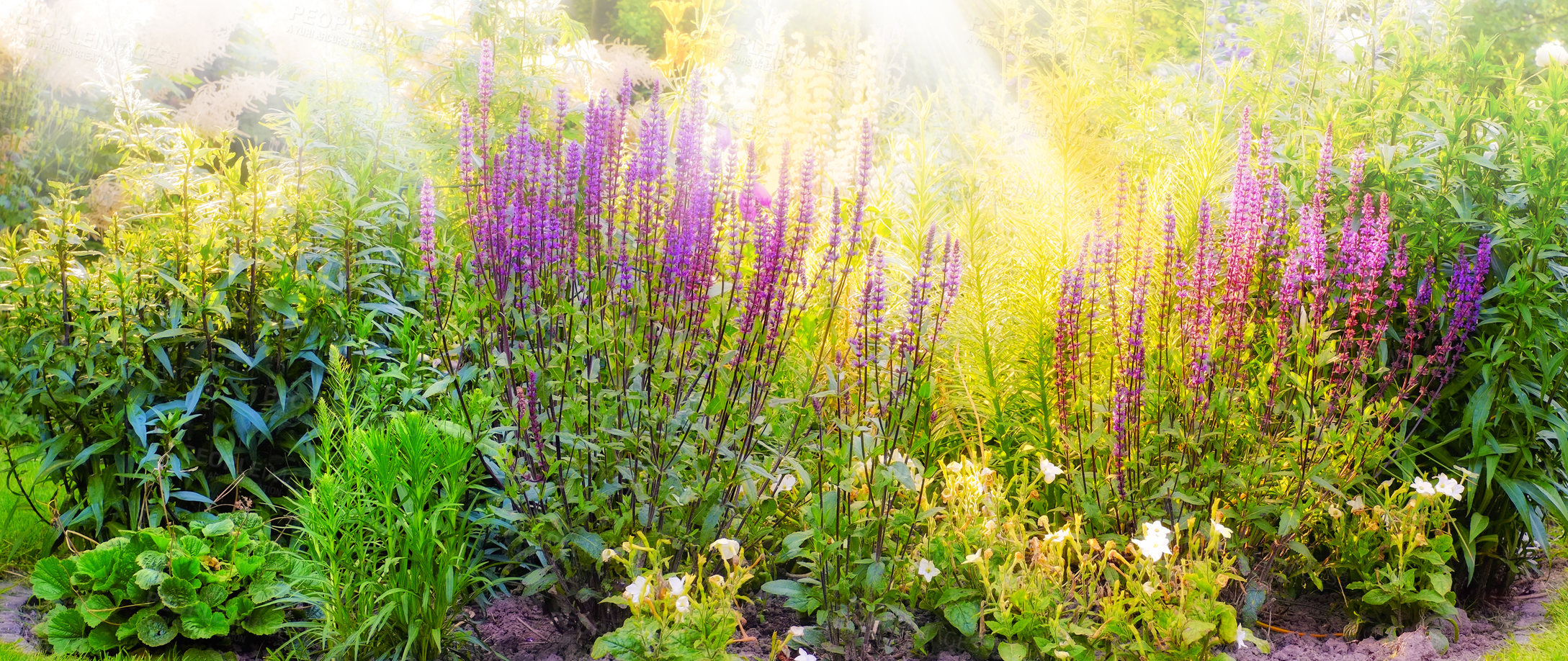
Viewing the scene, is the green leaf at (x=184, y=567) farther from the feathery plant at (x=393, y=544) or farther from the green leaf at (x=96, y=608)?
the feathery plant at (x=393, y=544)

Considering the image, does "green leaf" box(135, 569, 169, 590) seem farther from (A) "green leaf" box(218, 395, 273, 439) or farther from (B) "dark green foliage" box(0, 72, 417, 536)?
(A) "green leaf" box(218, 395, 273, 439)

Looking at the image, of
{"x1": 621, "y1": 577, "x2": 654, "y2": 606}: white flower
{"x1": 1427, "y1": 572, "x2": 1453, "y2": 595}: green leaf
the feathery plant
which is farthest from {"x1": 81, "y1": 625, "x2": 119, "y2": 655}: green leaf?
{"x1": 1427, "y1": 572, "x2": 1453, "y2": 595}: green leaf

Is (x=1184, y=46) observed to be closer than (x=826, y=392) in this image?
No

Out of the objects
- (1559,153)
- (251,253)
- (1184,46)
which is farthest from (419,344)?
(1184,46)

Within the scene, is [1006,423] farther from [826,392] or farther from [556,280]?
[556,280]

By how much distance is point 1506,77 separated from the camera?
322 centimetres

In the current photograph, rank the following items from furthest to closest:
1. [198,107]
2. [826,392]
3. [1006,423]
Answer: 1. [198,107]
2. [1006,423]
3. [826,392]

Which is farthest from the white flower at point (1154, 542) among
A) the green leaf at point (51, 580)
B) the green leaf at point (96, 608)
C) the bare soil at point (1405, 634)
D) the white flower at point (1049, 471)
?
the green leaf at point (51, 580)

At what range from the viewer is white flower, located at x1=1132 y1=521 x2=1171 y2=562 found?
243 cm

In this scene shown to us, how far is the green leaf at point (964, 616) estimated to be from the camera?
2529 mm

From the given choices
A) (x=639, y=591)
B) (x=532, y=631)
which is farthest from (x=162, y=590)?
(x=639, y=591)

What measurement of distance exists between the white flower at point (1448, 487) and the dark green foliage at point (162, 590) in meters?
3.41

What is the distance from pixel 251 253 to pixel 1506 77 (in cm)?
432

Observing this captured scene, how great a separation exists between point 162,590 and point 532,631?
1009 millimetres
